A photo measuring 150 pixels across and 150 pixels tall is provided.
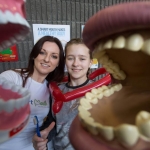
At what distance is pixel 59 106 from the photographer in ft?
3.12

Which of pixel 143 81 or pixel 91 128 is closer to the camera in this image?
pixel 91 128

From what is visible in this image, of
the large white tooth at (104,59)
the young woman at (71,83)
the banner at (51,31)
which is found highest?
the banner at (51,31)

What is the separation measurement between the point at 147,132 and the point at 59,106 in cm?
69

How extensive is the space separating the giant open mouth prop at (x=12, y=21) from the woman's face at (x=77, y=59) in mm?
612

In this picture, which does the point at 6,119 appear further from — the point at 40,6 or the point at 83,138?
the point at 40,6

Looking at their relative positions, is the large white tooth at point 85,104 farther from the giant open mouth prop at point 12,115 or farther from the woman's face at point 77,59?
the woman's face at point 77,59

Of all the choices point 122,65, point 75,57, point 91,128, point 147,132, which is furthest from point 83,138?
point 75,57

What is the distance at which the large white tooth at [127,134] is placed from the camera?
0.92 ft

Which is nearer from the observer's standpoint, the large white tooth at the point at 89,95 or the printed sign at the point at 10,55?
the large white tooth at the point at 89,95

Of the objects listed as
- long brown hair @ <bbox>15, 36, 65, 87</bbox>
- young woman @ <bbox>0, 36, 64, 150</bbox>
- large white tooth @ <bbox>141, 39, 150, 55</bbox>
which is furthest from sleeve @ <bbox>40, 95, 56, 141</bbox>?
large white tooth @ <bbox>141, 39, 150, 55</bbox>

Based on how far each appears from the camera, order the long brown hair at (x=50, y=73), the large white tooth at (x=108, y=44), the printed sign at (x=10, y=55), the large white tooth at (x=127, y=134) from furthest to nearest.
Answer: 1. the printed sign at (x=10, y=55)
2. the long brown hair at (x=50, y=73)
3. the large white tooth at (x=108, y=44)
4. the large white tooth at (x=127, y=134)

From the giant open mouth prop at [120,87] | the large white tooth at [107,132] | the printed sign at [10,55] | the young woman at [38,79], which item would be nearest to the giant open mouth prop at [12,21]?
the giant open mouth prop at [120,87]

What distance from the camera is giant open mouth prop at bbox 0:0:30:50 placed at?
0.31m

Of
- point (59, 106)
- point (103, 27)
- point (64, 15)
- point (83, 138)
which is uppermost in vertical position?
point (64, 15)
